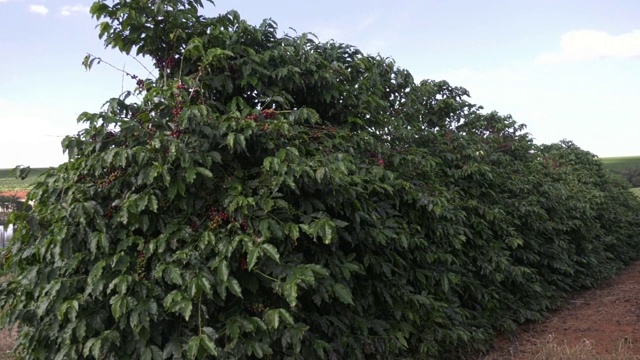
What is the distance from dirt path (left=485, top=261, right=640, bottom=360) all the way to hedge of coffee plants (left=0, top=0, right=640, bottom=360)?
368 mm

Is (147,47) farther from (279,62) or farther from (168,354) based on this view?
(168,354)

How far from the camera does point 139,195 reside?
2789 mm

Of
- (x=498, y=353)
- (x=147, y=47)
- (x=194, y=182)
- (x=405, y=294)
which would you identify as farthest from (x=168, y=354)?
(x=498, y=353)

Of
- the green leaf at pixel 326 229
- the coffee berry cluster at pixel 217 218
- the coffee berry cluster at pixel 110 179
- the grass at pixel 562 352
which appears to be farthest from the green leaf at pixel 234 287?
the grass at pixel 562 352

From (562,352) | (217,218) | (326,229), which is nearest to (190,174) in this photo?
A: (217,218)

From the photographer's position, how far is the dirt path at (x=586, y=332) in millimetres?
4312

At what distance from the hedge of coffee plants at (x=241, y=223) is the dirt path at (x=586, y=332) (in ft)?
1.21

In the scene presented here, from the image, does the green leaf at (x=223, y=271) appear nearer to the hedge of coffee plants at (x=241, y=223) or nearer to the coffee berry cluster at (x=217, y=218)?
the hedge of coffee plants at (x=241, y=223)

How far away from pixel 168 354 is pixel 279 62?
6.88 feet

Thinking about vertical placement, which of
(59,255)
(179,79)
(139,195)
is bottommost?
(59,255)

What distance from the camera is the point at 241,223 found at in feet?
9.39

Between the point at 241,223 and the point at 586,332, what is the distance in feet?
12.7

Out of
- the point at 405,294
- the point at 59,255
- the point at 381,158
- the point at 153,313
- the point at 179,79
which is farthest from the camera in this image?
the point at 381,158

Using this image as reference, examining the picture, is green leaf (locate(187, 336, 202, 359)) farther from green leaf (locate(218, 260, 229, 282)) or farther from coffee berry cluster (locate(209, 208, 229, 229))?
coffee berry cluster (locate(209, 208, 229, 229))
